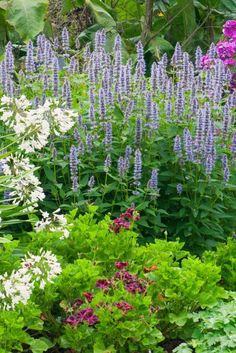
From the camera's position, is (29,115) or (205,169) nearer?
(29,115)


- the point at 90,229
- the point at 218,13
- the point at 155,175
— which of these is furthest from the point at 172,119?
the point at 218,13

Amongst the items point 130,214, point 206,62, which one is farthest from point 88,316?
point 206,62

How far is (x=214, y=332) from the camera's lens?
3740 millimetres

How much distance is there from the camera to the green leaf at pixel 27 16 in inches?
344

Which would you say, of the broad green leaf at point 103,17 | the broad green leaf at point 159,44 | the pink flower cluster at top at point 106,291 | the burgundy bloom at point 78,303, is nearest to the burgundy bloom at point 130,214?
the pink flower cluster at top at point 106,291

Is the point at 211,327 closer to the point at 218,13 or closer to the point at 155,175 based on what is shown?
the point at 155,175

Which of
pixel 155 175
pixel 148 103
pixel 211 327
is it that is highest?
pixel 148 103

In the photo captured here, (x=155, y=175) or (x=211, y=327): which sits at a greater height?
(x=155, y=175)

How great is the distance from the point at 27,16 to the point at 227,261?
5080 mm

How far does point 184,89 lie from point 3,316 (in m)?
2.48

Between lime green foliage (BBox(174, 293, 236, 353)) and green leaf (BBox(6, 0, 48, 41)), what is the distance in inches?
214

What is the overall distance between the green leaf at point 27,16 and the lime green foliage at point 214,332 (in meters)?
5.44

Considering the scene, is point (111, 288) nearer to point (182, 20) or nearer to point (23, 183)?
point (23, 183)

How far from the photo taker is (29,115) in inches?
140
